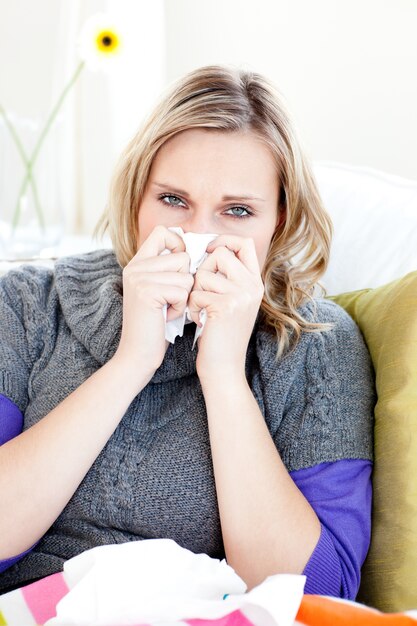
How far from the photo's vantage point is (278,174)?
126cm

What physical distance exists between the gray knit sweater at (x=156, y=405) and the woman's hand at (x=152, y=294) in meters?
0.11

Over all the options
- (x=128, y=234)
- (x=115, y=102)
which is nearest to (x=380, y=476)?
(x=128, y=234)

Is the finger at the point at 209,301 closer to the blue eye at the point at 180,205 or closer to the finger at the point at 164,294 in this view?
the finger at the point at 164,294

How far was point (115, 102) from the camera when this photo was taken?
2.45 m

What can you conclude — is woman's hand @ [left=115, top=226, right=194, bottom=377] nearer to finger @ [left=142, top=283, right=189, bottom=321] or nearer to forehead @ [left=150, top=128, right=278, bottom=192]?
finger @ [left=142, top=283, right=189, bottom=321]

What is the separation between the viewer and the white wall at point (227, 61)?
6.39 feet

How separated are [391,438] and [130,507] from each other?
391 millimetres

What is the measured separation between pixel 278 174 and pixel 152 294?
0.31 meters

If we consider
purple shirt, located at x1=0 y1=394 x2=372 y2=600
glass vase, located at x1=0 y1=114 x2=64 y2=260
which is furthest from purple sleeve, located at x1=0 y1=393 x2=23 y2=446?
glass vase, located at x1=0 y1=114 x2=64 y2=260

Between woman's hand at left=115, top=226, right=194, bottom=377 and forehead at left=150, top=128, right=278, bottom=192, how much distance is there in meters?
0.11

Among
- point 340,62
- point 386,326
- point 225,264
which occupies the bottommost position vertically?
point 386,326

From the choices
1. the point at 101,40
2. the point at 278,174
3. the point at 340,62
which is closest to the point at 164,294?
the point at 278,174

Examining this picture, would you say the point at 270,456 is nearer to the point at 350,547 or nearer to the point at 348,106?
the point at 350,547

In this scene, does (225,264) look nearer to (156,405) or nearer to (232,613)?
(156,405)
